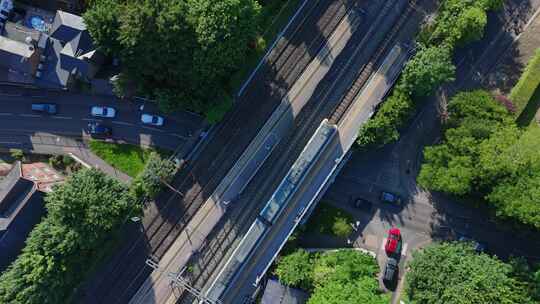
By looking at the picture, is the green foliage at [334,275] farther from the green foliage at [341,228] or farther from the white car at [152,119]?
the white car at [152,119]

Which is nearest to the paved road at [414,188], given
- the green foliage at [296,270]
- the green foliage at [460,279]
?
the green foliage at [460,279]

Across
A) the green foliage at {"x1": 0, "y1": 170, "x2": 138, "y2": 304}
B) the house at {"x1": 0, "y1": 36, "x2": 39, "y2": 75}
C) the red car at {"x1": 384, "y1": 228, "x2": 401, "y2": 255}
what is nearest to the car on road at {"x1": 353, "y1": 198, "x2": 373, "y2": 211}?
the red car at {"x1": 384, "y1": 228, "x2": 401, "y2": 255}

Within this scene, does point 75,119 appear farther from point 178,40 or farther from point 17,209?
point 178,40

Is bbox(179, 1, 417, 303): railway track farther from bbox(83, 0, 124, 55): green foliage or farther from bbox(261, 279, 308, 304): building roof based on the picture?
bbox(83, 0, 124, 55): green foliage

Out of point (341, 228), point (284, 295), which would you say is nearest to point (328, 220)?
point (341, 228)

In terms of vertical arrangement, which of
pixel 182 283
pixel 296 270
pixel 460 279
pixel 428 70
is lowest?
pixel 182 283

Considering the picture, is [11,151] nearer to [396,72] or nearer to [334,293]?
[334,293]
